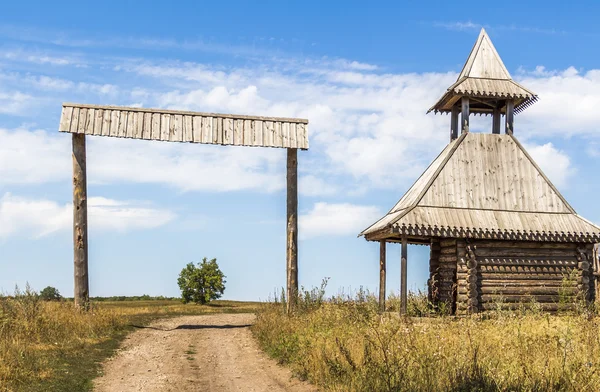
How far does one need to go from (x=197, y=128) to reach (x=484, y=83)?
404 inches

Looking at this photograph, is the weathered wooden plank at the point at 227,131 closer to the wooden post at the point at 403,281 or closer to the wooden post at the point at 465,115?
the wooden post at the point at 403,281

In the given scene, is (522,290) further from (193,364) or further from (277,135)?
(193,364)

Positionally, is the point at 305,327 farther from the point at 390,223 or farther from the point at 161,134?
the point at 161,134

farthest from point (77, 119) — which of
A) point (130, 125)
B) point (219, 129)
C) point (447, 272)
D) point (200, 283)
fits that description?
point (200, 283)

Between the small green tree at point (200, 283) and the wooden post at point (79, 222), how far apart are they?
2228 cm

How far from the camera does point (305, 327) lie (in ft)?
48.0

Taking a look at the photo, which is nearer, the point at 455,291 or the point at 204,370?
the point at 204,370

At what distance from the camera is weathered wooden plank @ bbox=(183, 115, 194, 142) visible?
19.8 metres

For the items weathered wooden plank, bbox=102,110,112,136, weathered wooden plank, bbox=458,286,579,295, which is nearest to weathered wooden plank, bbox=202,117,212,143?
weathered wooden plank, bbox=102,110,112,136

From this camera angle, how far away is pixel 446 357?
1001cm

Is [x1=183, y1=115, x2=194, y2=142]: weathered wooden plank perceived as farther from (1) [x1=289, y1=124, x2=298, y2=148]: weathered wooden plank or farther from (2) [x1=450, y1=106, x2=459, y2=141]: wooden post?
(2) [x1=450, y1=106, x2=459, y2=141]: wooden post

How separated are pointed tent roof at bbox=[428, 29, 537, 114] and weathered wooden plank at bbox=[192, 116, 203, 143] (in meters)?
8.85

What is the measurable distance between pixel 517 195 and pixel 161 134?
39.0ft

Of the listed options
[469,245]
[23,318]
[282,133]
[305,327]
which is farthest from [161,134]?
[469,245]
